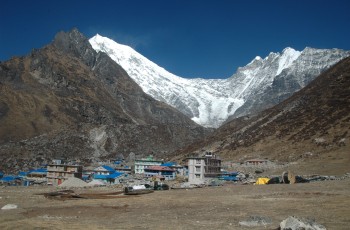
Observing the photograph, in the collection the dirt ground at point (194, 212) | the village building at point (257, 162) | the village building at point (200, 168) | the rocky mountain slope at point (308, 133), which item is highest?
the rocky mountain slope at point (308, 133)

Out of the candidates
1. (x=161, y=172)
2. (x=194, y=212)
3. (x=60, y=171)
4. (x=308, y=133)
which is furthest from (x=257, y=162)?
(x=194, y=212)

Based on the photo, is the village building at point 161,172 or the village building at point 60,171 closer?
the village building at point 161,172

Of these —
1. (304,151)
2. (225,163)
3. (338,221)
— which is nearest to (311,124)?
(304,151)

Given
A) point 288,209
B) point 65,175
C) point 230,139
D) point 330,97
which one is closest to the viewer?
point 288,209

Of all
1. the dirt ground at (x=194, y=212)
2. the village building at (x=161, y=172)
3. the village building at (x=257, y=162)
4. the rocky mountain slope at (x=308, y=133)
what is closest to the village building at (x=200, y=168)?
the village building at (x=257, y=162)

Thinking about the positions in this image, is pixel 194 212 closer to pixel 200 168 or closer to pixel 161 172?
pixel 200 168

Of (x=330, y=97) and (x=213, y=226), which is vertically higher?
(x=330, y=97)

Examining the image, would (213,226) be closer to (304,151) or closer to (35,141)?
(304,151)

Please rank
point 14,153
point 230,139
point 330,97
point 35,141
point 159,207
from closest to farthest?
point 159,207, point 330,97, point 230,139, point 14,153, point 35,141

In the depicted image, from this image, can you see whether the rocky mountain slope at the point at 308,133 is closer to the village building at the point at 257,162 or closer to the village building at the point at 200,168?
the village building at the point at 257,162
